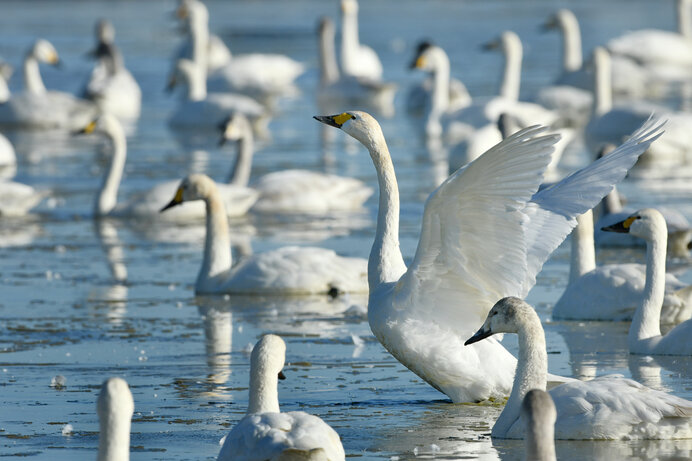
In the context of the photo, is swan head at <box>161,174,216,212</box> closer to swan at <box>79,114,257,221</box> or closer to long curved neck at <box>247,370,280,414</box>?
swan at <box>79,114,257,221</box>

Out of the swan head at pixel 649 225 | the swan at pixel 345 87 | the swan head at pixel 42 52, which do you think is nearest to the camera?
the swan head at pixel 649 225

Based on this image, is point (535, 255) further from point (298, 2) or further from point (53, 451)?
point (298, 2)

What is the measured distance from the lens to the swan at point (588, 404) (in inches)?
260

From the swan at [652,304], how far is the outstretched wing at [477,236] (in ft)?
4.81

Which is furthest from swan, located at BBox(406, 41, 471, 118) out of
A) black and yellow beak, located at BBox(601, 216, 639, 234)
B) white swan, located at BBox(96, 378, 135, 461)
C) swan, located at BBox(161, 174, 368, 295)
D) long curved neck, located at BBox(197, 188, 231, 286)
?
white swan, located at BBox(96, 378, 135, 461)

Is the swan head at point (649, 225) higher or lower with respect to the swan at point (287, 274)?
higher

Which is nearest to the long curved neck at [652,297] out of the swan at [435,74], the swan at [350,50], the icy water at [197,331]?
the icy water at [197,331]

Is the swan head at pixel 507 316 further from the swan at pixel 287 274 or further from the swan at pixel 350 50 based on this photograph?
the swan at pixel 350 50

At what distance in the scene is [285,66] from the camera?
3002 cm

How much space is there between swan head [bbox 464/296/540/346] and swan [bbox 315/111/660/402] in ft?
1.86

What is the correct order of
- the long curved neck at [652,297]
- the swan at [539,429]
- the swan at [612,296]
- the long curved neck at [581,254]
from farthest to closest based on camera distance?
the long curved neck at [581,254]
the swan at [612,296]
the long curved neck at [652,297]
the swan at [539,429]

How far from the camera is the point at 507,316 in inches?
270

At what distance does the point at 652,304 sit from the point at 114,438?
4.59 metres

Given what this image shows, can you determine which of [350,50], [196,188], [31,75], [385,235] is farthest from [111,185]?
[350,50]
